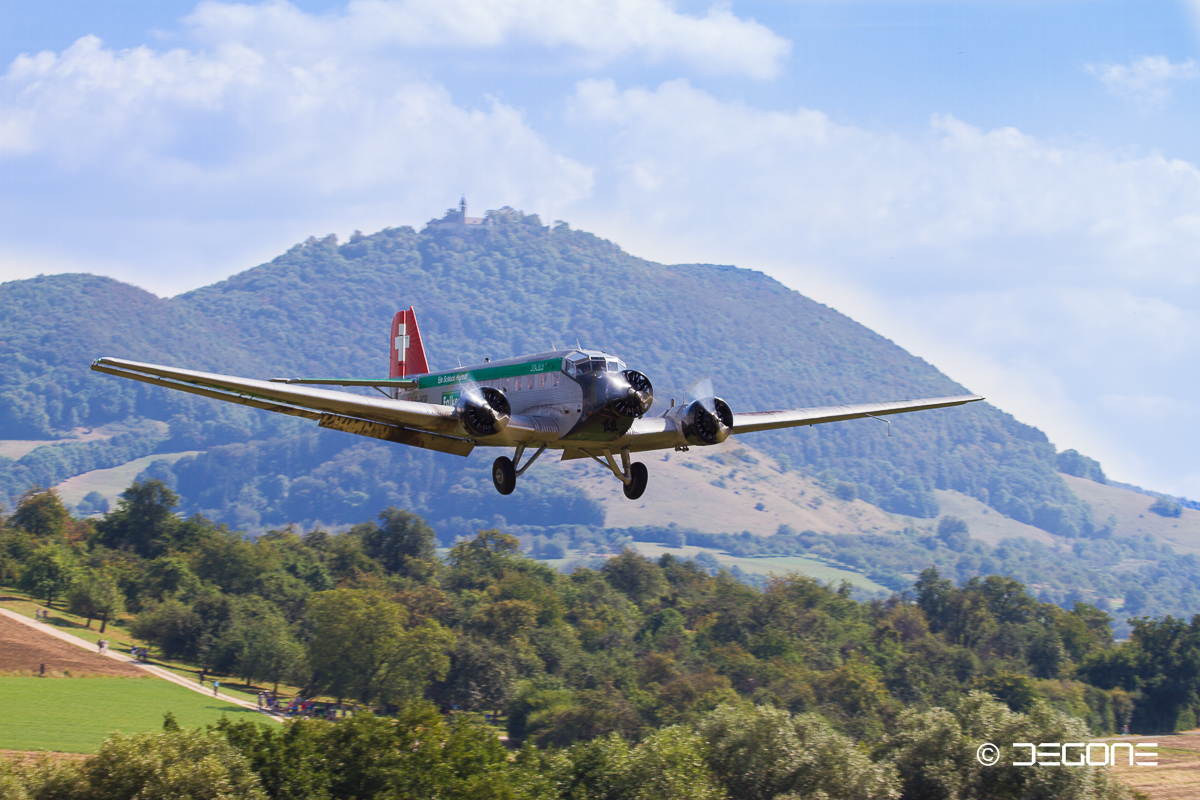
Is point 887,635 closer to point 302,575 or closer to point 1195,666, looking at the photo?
point 1195,666

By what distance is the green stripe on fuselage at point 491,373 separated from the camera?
39844 mm

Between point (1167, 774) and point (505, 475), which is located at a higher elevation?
point (505, 475)

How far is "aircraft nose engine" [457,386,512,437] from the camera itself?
122ft

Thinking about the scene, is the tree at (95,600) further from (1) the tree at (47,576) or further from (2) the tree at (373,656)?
(2) the tree at (373,656)

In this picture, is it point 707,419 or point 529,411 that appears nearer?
point 529,411

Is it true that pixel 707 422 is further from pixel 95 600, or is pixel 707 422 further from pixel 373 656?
pixel 95 600

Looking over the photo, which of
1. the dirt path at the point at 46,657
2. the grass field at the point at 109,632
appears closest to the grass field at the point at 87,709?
the dirt path at the point at 46,657

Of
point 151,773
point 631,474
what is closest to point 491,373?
point 631,474

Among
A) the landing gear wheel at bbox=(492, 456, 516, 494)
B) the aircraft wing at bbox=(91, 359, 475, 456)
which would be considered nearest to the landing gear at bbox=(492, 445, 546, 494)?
the landing gear wheel at bbox=(492, 456, 516, 494)

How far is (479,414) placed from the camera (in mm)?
37250

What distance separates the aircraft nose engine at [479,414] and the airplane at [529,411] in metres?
0.03

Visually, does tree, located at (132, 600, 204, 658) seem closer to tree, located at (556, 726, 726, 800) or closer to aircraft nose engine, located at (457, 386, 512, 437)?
tree, located at (556, 726, 726, 800)

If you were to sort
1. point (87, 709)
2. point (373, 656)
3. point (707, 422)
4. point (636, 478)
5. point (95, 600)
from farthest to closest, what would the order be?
point (95, 600) < point (373, 656) < point (87, 709) < point (636, 478) < point (707, 422)

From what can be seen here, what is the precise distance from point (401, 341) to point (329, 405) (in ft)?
67.2
